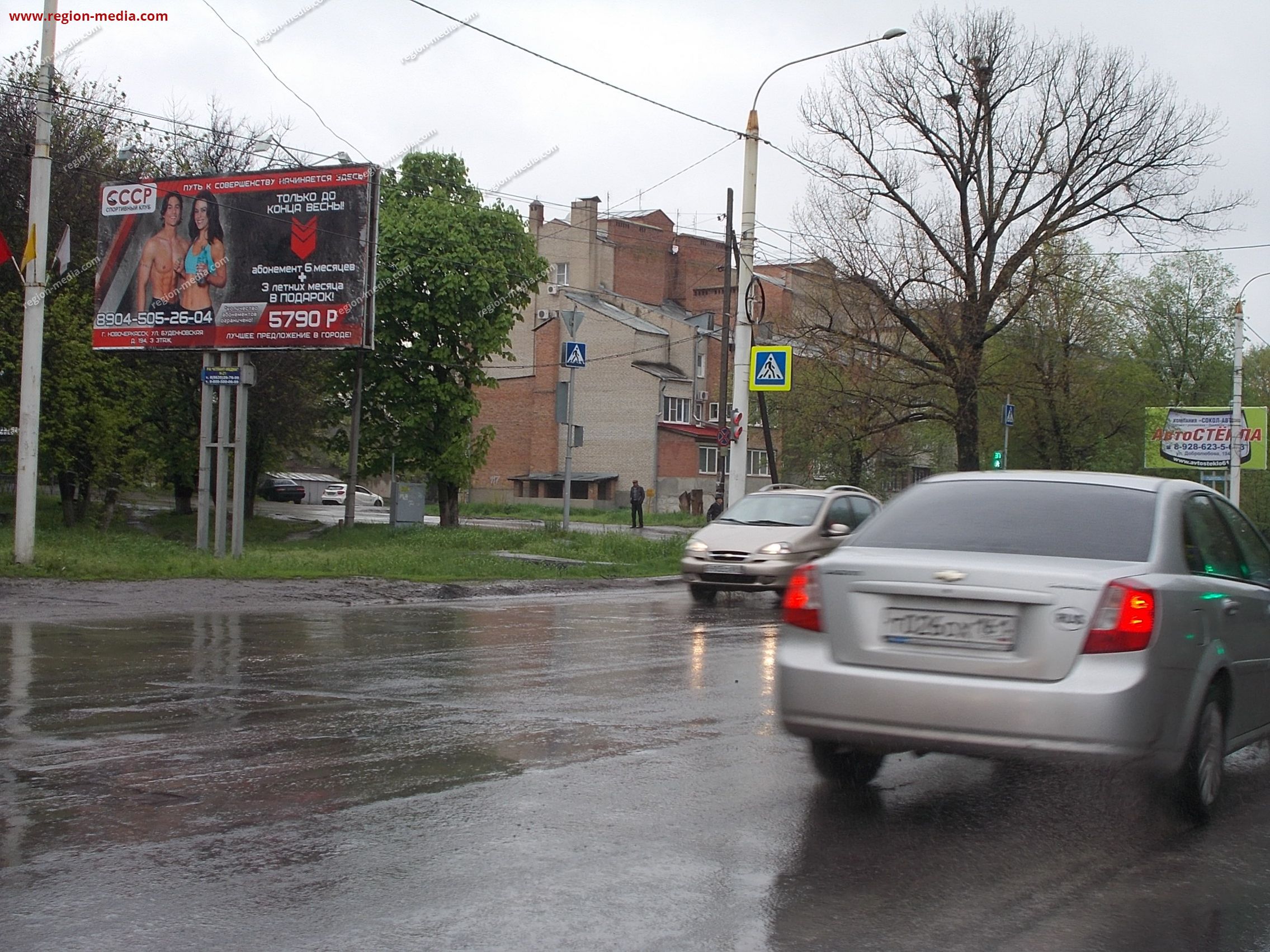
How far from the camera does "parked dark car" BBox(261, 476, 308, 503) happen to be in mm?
64688

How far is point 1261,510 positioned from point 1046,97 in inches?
1651

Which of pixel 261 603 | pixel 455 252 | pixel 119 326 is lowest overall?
pixel 261 603

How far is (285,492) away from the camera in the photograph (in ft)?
215

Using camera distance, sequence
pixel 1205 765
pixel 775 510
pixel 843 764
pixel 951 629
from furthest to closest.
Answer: pixel 775 510
pixel 843 764
pixel 1205 765
pixel 951 629

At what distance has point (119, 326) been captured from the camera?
21391 mm

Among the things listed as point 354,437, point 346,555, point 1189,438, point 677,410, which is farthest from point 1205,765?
point 677,410

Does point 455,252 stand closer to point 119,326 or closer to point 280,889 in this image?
point 119,326

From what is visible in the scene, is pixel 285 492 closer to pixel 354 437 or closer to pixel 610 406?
pixel 610 406

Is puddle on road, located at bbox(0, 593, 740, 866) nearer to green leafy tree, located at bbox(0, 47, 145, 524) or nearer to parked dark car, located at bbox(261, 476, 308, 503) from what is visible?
green leafy tree, located at bbox(0, 47, 145, 524)

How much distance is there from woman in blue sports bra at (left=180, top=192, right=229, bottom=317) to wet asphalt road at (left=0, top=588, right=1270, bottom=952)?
42.4 ft

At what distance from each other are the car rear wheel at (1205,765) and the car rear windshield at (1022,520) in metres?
0.78

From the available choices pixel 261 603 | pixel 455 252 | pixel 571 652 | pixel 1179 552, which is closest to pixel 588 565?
pixel 261 603

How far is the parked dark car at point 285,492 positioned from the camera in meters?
64.7

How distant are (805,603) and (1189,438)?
49.6 m
